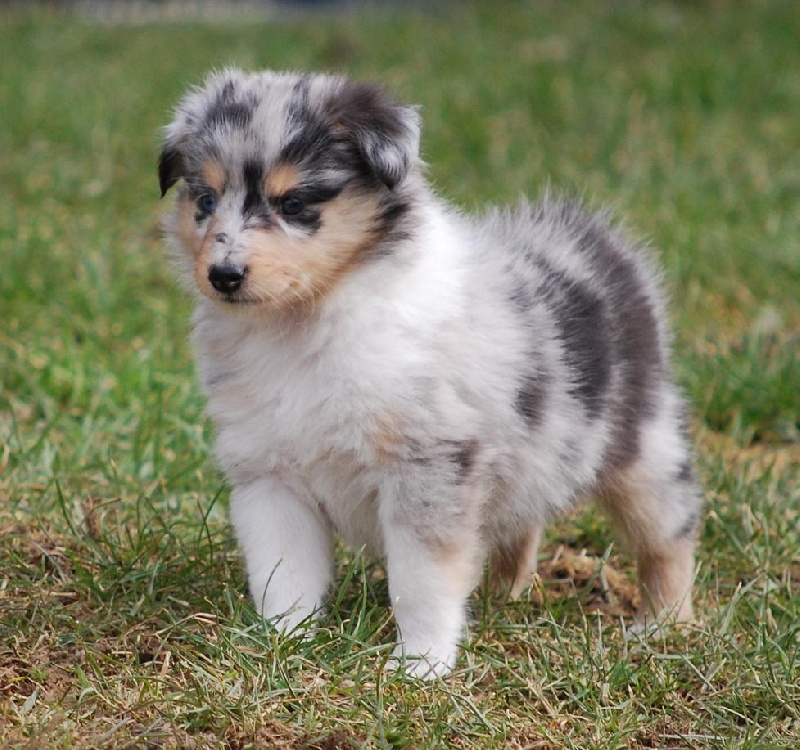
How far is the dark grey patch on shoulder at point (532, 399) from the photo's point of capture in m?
3.71

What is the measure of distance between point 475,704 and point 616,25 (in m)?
8.28

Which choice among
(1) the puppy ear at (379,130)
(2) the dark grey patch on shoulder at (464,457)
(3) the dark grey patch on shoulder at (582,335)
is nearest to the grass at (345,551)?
(2) the dark grey patch on shoulder at (464,457)

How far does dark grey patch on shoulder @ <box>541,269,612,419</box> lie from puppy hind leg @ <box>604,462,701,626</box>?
1.31ft

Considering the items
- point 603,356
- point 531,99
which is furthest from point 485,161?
point 603,356

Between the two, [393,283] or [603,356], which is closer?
[393,283]

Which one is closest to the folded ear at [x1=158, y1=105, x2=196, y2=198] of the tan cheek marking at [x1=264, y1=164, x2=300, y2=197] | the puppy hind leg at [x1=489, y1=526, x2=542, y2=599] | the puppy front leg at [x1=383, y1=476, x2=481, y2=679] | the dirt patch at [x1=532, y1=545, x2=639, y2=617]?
the tan cheek marking at [x1=264, y1=164, x2=300, y2=197]

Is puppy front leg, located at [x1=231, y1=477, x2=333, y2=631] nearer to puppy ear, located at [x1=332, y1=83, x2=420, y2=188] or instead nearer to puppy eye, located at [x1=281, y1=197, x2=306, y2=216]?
puppy eye, located at [x1=281, y1=197, x2=306, y2=216]

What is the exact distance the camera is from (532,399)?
3744 mm

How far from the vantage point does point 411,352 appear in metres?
3.51

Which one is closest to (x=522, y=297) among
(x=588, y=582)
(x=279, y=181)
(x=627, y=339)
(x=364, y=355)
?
(x=627, y=339)

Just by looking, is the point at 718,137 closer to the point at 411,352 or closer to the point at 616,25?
the point at 616,25

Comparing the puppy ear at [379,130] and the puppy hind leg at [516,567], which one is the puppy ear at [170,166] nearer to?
the puppy ear at [379,130]

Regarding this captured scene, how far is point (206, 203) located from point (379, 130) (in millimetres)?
499

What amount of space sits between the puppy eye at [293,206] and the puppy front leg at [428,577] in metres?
0.78
